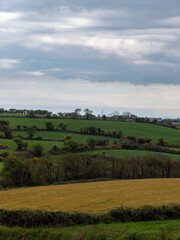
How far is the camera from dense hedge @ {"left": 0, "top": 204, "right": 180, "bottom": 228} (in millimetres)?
15789

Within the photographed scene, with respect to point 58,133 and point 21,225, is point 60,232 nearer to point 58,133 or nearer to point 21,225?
point 21,225

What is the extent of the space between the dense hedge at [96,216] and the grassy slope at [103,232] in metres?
0.74

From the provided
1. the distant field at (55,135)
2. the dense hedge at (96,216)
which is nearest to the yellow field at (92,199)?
the dense hedge at (96,216)

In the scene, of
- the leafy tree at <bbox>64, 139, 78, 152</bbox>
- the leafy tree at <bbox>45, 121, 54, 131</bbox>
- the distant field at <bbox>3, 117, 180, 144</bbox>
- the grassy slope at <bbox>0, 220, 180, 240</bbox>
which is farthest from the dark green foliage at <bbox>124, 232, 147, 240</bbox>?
the leafy tree at <bbox>45, 121, 54, 131</bbox>

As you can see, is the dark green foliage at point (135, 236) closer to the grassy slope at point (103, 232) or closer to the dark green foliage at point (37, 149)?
the grassy slope at point (103, 232)

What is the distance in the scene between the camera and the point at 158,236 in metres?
12.6

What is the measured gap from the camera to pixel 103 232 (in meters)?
13.7

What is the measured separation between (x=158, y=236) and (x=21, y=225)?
814 centimetres

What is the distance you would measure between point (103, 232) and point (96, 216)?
8.11 ft

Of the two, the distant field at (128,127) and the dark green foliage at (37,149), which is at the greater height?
the distant field at (128,127)

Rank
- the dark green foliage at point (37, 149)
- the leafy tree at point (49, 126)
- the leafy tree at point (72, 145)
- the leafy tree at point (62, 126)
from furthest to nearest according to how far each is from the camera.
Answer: the leafy tree at point (62, 126)
the leafy tree at point (49, 126)
the leafy tree at point (72, 145)
the dark green foliage at point (37, 149)

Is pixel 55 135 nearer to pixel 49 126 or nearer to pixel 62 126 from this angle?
pixel 49 126

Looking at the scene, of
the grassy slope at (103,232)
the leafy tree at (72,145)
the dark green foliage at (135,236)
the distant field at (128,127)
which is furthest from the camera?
the distant field at (128,127)

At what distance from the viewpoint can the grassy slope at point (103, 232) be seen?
1287cm
